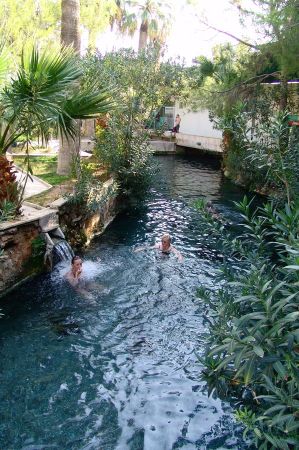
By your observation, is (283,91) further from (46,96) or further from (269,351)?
(269,351)

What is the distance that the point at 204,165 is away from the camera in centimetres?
2789

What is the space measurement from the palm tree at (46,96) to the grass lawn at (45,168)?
507 cm

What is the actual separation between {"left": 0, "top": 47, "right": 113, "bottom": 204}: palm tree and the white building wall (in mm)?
22345

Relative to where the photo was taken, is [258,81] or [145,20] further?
[145,20]

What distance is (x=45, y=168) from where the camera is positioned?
1619 cm

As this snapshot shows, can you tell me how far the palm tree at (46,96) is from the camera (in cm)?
774

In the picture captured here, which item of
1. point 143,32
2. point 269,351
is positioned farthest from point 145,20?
point 269,351

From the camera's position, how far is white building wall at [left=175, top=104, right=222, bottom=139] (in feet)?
102

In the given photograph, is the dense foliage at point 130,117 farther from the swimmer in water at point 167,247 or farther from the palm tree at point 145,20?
the palm tree at point 145,20

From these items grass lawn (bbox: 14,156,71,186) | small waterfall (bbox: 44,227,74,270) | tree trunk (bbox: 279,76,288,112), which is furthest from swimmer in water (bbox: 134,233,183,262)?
tree trunk (bbox: 279,76,288,112)

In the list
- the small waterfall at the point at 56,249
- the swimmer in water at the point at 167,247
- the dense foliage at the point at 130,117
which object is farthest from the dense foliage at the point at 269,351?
the dense foliage at the point at 130,117

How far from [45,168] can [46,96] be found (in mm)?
8404

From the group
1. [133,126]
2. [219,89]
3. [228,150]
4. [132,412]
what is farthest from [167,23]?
[132,412]

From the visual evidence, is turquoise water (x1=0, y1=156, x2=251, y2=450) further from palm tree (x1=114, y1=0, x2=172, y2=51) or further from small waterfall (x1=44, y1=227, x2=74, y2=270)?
palm tree (x1=114, y1=0, x2=172, y2=51)
